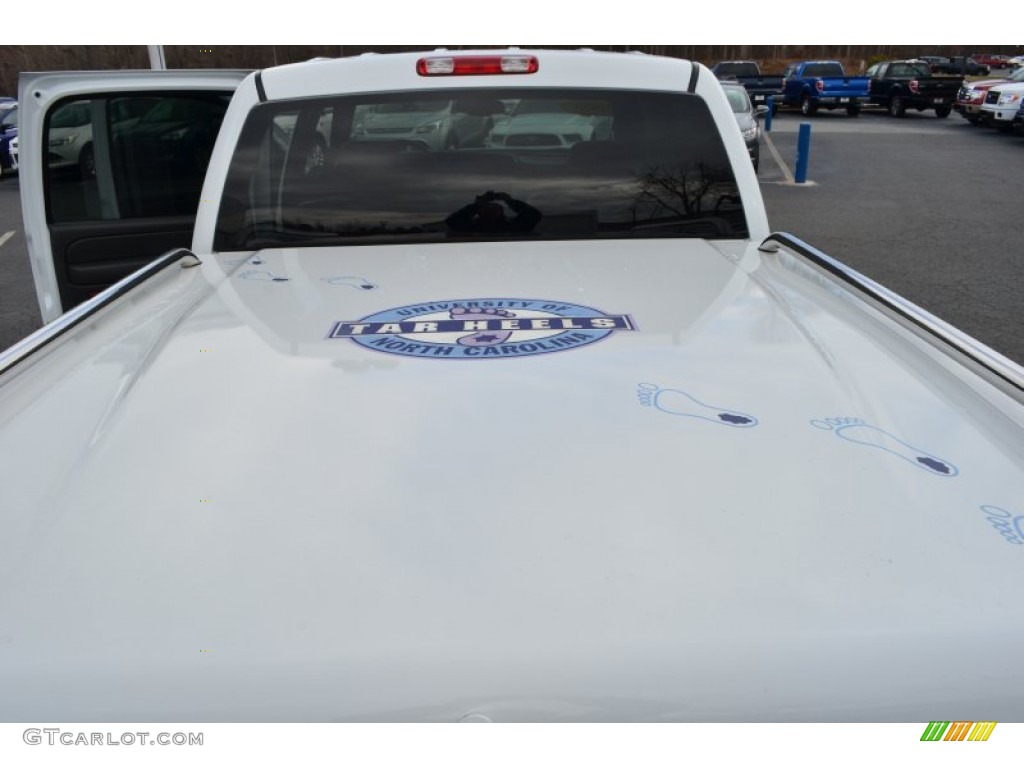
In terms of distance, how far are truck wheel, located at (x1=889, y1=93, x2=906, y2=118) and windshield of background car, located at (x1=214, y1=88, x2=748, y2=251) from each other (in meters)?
27.4

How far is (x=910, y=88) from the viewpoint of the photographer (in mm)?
26969

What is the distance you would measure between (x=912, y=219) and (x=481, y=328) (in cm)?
1096

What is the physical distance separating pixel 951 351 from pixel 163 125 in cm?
379

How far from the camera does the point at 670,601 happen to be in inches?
51.5

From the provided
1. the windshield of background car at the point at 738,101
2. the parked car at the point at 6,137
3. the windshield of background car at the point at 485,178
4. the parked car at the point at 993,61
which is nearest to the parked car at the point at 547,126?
the windshield of background car at the point at 485,178

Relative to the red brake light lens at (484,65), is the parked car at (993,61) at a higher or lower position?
lower

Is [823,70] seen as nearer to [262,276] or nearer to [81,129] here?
[81,129]

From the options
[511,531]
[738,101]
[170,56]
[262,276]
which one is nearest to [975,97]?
[738,101]

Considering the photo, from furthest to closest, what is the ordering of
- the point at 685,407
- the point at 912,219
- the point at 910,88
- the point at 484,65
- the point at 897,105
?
the point at 897,105, the point at 910,88, the point at 912,219, the point at 484,65, the point at 685,407

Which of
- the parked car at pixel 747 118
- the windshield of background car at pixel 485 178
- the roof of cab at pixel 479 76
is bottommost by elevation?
the parked car at pixel 747 118

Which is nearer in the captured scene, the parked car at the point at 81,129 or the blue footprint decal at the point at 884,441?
the blue footprint decal at the point at 884,441

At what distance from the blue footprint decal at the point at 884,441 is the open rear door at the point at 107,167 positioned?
3333mm

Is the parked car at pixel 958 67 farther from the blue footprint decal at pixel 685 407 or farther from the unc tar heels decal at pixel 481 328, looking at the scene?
the blue footprint decal at pixel 685 407

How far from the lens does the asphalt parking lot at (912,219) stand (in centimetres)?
788
